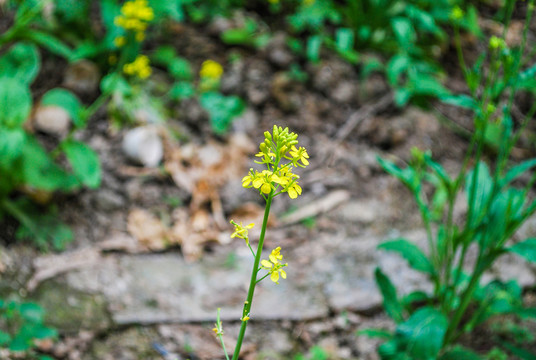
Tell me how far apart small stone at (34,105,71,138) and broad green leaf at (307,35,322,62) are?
1569mm

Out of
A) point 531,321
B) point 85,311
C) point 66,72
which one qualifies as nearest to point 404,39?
point 531,321

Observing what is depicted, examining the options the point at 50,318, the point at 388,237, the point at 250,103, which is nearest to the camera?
the point at 50,318

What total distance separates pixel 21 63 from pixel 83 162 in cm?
62

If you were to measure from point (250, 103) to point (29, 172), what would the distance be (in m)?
1.38

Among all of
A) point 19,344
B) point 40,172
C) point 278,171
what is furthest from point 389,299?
point 40,172

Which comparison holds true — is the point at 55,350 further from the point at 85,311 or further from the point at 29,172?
the point at 29,172

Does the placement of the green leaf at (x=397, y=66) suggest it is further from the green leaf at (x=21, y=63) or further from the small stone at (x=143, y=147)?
the green leaf at (x=21, y=63)

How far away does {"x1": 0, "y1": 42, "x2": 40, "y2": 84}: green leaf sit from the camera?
83.0 inches

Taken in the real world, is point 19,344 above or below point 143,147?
Result: below

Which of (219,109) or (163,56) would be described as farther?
(163,56)

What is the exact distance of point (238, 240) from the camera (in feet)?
7.36

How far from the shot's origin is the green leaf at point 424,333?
133cm

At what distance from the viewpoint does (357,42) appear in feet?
10.5

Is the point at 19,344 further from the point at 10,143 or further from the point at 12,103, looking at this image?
the point at 12,103
